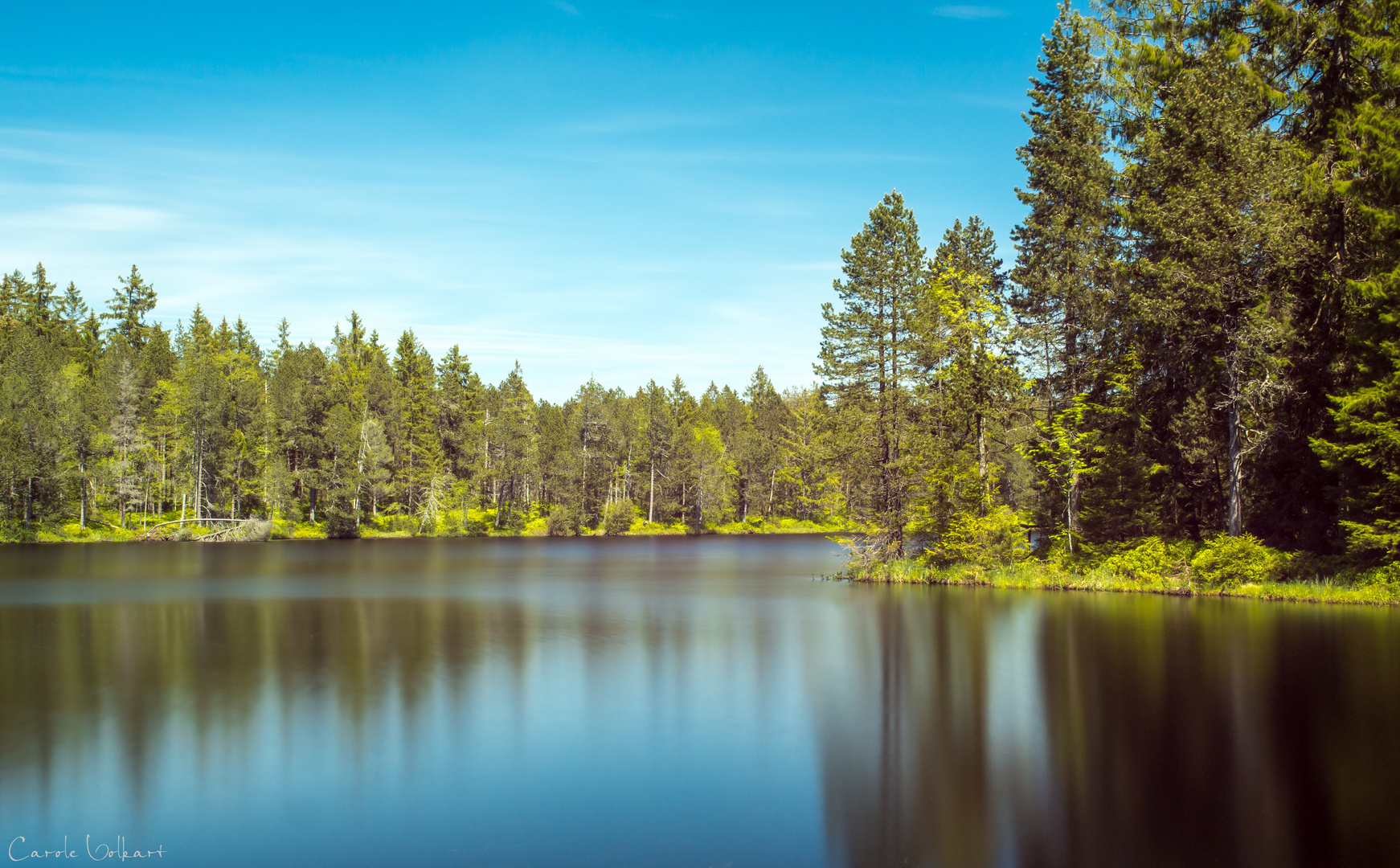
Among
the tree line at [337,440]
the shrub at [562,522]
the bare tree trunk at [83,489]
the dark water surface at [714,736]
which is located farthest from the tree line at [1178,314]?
the bare tree trunk at [83,489]

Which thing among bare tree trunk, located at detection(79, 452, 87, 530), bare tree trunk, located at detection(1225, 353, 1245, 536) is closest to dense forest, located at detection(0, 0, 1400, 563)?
bare tree trunk, located at detection(1225, 353, 1245, 536)

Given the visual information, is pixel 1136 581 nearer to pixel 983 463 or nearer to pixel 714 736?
pixel 983 463

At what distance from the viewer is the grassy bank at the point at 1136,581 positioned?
25531 millimetres

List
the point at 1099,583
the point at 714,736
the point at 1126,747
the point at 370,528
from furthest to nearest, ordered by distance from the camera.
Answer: the point at 370,528 < the point at 1099,583 < the point at 714,736 < the point at 1126,747

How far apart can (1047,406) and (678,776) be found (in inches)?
1241

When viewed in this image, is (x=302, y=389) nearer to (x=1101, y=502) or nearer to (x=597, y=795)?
(x=1101, y=502)

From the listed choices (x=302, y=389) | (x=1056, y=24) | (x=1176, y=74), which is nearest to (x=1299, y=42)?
(x=1176, y=74)

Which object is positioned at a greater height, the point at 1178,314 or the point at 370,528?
the point at 1178,314

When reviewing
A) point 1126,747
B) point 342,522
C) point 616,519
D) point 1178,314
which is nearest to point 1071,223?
point 1178,314

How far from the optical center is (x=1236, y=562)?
29.0 meters

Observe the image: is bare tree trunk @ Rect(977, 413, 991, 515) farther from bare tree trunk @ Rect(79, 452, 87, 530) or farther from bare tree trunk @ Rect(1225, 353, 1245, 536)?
bare tree trunk @ Rect(79, 452, 87, 530)

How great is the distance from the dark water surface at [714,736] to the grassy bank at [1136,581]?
60.4 inches

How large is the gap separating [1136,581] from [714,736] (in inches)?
935

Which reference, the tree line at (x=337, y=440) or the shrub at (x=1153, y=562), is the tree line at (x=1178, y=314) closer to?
the shrub at (x=1153, y=562)
